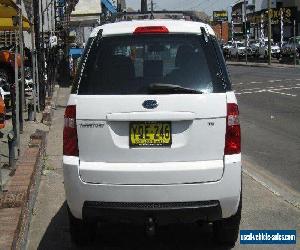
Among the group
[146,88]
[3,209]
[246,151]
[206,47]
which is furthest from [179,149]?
[246,151]

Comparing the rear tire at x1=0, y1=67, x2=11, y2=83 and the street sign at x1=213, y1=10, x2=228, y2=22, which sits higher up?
the street sign at x1=213, y1=10, x2=228, y2=22

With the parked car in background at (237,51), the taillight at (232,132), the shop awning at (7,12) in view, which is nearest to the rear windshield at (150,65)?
the taillight at (232,132)

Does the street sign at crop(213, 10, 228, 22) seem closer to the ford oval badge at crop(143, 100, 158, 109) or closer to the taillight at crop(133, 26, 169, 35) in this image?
the taillight at crop(133, 26, 169, 35)

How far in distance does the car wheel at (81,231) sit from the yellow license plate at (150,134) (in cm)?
96

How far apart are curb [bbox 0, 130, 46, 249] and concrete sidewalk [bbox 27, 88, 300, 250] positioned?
16 centimetres

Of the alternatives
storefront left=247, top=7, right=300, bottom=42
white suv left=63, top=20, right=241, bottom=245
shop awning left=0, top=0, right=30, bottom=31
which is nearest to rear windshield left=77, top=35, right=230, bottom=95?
white suv left=63, top=20, right=241, bottom=245

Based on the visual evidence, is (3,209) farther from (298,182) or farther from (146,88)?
(298,182)

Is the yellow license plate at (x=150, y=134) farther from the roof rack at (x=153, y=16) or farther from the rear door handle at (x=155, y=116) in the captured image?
the roof rack at (x=153, y=16)

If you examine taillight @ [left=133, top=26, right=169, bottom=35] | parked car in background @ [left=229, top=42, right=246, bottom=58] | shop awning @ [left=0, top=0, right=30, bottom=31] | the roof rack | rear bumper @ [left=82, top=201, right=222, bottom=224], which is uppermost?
parked car in background @ [left=229, top=42, right=246, bottom=58]

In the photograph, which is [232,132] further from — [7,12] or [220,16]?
[220,16]

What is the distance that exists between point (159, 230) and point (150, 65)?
1.80m

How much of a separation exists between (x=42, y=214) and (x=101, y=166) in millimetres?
2020

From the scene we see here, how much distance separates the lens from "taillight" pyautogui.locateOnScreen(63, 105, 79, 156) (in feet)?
14.8

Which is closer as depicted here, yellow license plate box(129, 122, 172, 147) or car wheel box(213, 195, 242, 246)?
yellow license plate box(129, 122, 172, 147)
